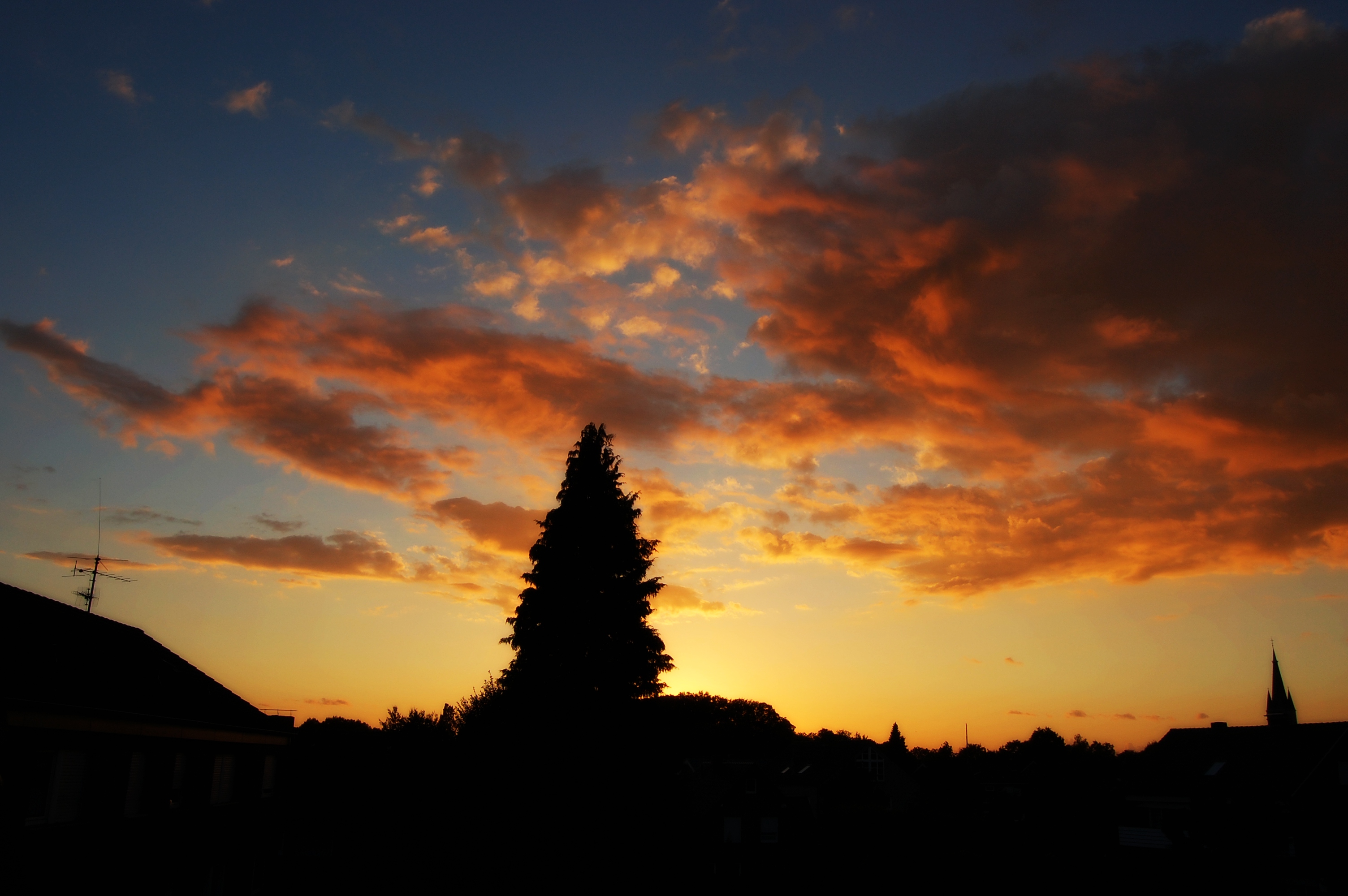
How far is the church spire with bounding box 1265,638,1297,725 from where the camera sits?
3893 inches

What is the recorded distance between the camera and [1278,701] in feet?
339

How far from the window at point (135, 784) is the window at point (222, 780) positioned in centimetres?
410

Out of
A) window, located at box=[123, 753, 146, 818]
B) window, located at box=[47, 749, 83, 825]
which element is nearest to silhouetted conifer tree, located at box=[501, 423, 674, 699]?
window, located at box=[123, 753, 146, 818]

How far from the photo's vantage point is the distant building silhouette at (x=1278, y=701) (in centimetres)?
9888

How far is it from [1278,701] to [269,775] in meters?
123

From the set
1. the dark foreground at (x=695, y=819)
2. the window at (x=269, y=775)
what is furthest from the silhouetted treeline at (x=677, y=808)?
the window at (x=269, y=775)

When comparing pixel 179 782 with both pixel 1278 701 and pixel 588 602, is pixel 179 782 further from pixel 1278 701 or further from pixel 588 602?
pixel 1278 701

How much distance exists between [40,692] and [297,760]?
38.3 meters

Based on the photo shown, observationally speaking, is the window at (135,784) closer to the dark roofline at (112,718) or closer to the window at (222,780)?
the dark roofline at (112,718)

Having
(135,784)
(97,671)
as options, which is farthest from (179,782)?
(97,671)

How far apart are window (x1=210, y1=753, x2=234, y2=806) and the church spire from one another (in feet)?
379

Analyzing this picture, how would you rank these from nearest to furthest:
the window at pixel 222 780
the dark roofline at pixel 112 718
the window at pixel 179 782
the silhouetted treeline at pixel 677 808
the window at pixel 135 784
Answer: the dark roofline at pixel 112 718 → the window at pixel 135 784 → the window at pixel 179 782 → the window at pixel 222 780 → the silhouetted treeline at pixel 677 808

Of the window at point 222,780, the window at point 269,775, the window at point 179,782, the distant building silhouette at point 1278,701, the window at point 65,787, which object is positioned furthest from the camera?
the distant building silhouette at point 1278,701

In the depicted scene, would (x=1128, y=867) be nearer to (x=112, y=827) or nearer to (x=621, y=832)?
(x=621, y=832)
